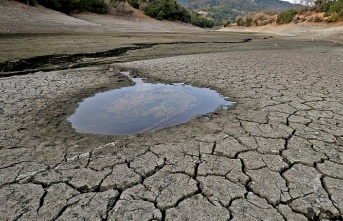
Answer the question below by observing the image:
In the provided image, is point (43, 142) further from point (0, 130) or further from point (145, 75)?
point (145, 75)

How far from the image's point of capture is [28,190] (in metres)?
2.01

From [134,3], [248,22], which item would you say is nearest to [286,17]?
[248,22]

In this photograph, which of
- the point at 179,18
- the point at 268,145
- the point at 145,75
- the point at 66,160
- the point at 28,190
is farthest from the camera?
the point at 179,18

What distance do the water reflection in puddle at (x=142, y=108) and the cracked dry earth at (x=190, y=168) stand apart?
258mm

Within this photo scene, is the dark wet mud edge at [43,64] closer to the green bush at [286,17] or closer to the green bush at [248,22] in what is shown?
the green bush at [286,17]

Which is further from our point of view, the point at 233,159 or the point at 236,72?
the point at 236,72

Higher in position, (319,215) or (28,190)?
(319,215)

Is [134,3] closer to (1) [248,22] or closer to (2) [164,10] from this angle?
(2) [164,10]

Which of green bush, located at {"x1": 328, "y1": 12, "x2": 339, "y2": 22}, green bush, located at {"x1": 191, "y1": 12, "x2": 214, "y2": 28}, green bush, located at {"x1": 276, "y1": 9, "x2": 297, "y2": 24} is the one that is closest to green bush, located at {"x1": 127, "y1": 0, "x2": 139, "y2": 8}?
green bush, located at {"x1": 191, "y1": 12, "x2": 214, "y2": 28}

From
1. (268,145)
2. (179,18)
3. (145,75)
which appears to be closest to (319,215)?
(268,145)

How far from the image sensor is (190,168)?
2307 millimetres

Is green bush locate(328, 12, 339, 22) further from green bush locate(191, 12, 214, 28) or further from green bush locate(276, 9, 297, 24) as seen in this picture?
green bush locate(191, 12, 214, 28)

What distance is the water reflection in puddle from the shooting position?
3.29 m

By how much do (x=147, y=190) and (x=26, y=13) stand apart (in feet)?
77.2
